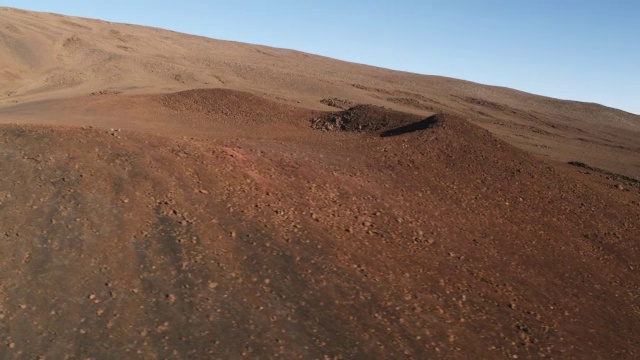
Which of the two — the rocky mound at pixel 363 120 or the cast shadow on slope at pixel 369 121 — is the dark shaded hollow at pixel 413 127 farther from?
the rocky mound at pixel 363 120

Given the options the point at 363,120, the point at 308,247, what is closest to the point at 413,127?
the point at 363,120

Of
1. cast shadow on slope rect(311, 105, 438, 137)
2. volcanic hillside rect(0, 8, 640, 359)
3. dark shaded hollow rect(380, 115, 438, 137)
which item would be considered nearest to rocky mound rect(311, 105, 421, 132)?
cast shadow on slope rect(311, 105, 438, 137)

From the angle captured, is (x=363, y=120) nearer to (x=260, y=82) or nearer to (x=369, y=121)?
(x=369, y=121)

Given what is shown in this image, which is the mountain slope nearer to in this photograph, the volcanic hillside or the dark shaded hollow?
the dark shaded hollow

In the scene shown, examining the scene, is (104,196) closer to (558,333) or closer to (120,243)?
(120,243)

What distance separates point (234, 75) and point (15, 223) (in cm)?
3059

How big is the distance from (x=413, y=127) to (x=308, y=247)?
7.06 meters

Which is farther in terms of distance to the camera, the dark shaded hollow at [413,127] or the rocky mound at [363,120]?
the rocky mound at [363,120]

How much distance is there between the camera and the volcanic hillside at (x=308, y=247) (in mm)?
5805

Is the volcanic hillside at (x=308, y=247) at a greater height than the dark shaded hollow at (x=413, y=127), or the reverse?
the dark shaded hollow at (x=413, y=127)

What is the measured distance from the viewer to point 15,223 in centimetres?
711

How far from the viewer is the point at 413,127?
1392 centimetres

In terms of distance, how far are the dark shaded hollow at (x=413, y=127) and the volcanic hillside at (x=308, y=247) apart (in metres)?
0.08

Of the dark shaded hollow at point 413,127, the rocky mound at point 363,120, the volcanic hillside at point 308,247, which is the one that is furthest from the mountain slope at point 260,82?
the volcanic hillside at point 308,247
